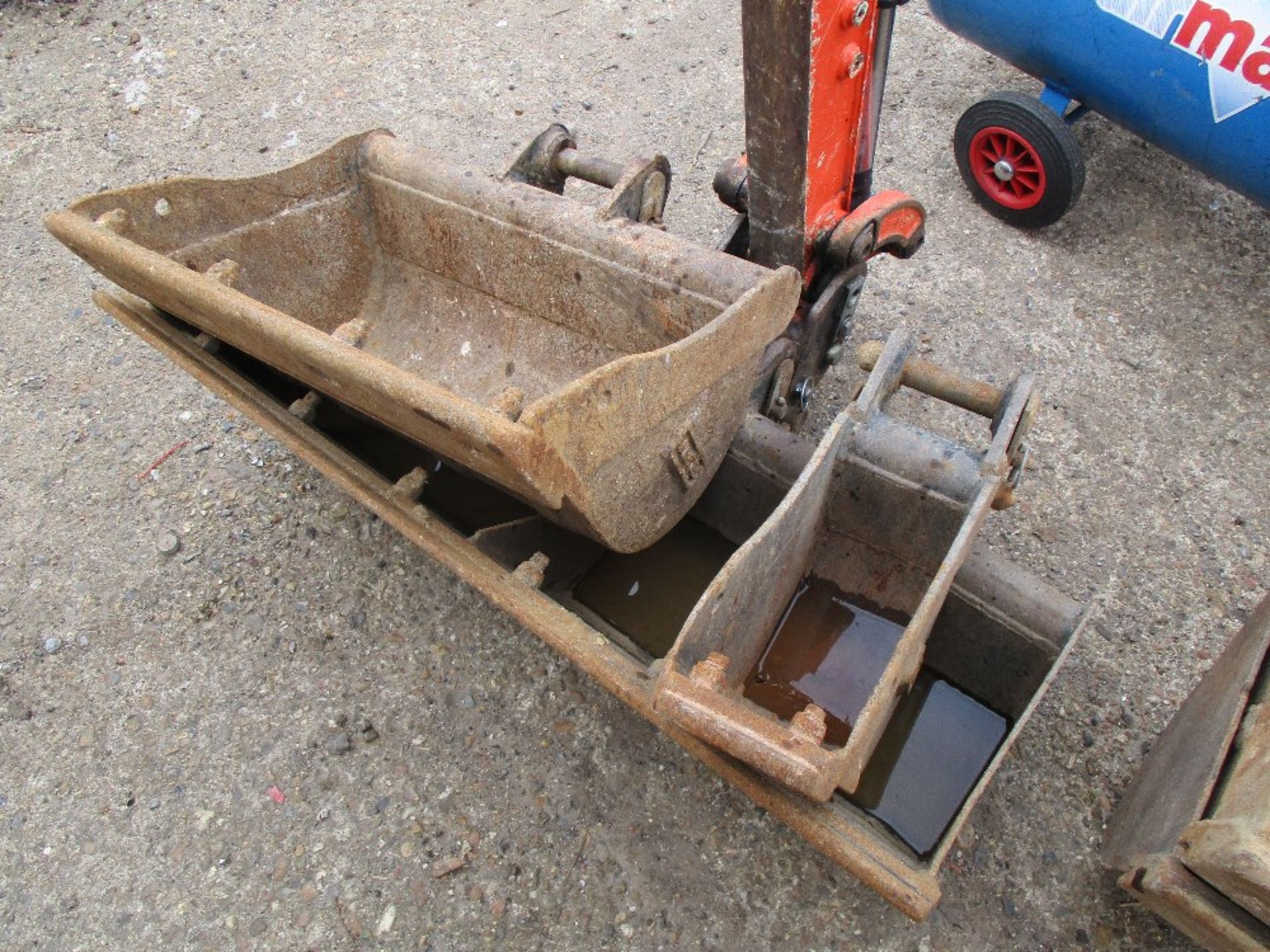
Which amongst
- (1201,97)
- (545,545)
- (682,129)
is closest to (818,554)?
(545,545)

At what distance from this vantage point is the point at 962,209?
12.7ft

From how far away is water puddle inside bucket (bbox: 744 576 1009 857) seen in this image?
89.7 inches

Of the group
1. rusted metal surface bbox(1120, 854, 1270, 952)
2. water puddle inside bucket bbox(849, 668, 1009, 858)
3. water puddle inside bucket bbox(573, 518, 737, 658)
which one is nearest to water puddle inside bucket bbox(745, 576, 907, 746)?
water puddle inside bucket bbox(849, 668, 1009, 858)

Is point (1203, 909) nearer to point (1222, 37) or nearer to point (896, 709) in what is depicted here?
point (896, 709)

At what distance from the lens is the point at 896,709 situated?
2.36 meters

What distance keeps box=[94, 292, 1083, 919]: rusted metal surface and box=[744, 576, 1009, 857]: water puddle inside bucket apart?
102 millimetres

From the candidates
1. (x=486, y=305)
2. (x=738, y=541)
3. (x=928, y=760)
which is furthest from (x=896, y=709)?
(x=486, y=305)

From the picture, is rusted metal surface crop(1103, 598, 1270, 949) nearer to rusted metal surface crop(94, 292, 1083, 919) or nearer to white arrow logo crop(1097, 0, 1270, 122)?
rusted metal surface crop(94, 292, 1083, 919)

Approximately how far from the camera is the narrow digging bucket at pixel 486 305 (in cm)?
181

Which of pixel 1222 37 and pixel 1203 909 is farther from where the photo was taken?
pixel 1222 37

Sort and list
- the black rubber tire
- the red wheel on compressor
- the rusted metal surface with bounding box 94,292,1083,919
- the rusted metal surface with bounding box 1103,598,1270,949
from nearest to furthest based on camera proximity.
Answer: the rusted metal surface with bounding box 1103,598,1270,949
the rusted metal surface with bounding box 94,292,1083,919
the black rubber tire
the red wheel on compressor

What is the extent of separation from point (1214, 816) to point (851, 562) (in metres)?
1.04

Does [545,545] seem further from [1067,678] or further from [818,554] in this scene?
[1067,678]

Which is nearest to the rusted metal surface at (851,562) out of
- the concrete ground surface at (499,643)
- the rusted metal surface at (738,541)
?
the rusted metal surface at (738,541)
